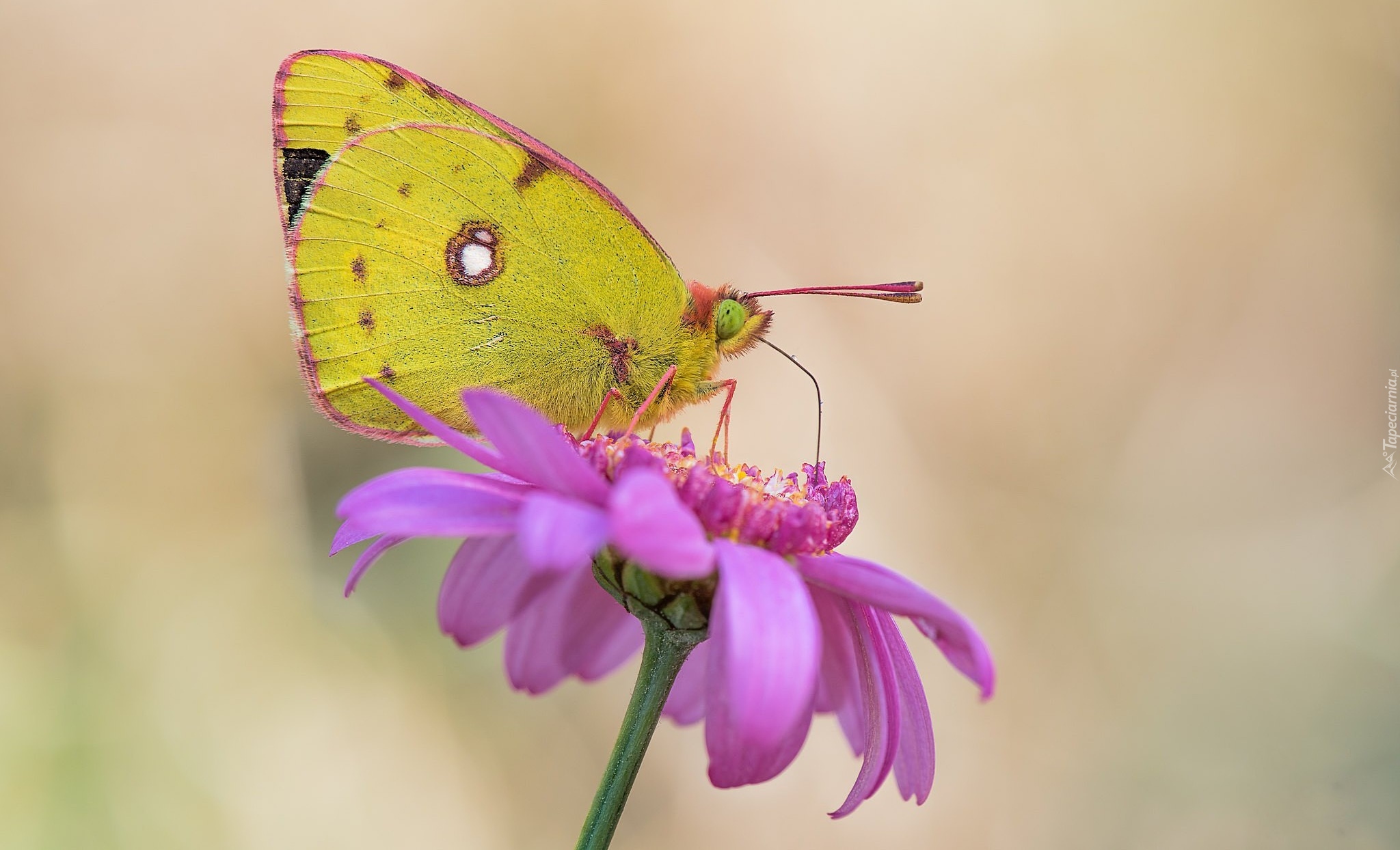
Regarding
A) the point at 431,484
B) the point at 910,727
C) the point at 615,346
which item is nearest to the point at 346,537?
the point at 431,484

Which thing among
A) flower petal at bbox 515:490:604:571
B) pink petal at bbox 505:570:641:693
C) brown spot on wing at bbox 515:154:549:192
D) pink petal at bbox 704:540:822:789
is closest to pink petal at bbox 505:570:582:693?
pink petal at bbox 505:570:641:693

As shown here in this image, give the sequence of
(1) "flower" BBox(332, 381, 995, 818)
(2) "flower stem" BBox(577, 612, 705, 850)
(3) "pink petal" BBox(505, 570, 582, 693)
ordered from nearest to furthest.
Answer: (1) "flower" BBox(332, 381, 995, 818), (2) "flower stem" BBox(577, 612, 705, 850), (3) "pink petal" BBox(505, 570, 582, 693)

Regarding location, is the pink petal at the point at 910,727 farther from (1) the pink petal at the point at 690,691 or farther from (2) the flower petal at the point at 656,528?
(2) the flower petal at the point at 656,528

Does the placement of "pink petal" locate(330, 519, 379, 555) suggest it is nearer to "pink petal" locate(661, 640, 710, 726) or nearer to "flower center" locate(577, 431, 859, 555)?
"flower center" locate(577, 431, 859, 555)

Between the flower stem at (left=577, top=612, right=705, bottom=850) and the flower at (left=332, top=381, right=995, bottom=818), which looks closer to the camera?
the flower at (left=332, top=381, right=995, bottom=818)

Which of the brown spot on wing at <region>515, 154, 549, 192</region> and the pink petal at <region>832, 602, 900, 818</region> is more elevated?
the brown spot on wing at <region>515, 154, 549, 192</region>

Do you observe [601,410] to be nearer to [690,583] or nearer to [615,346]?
[615,346]

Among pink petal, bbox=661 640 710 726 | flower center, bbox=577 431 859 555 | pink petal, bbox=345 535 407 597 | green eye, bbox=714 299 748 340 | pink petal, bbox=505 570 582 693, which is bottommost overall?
pink petal, bbox=661 640 710 726

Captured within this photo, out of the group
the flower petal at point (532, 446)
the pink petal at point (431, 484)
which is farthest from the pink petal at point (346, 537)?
the flower petal at point (532, 446)
